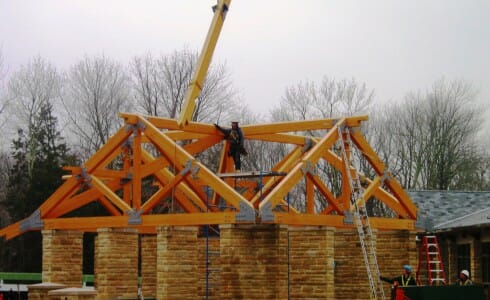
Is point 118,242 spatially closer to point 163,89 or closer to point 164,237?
point 164,237

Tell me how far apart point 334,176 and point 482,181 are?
10.0m

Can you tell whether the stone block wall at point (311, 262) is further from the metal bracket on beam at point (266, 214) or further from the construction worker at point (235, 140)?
the construction worker at point (235, 140)

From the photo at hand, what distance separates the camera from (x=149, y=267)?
27484 mm

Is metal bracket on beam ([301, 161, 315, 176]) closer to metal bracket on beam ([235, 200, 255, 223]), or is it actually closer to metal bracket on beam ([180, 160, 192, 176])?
metal bracket on beam ([235, 200, 255, 223])

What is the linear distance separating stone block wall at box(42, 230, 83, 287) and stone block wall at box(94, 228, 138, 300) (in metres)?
1.51

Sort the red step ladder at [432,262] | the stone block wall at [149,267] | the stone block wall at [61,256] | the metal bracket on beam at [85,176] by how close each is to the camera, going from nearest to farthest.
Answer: the red step ladder at [432,262]
the metal bracket on beam at [85,176]
the stone block wall at [61,256]
the stone block wall at [149,267]

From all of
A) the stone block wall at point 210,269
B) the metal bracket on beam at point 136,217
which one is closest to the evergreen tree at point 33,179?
the stone block wall at point 210,269

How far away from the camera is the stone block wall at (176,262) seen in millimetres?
20797

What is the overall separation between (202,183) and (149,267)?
633 cm

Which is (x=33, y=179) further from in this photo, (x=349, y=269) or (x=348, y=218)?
(x=348, y=218)

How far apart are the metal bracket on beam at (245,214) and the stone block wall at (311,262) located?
219 cm

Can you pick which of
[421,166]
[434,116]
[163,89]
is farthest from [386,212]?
[163,89]

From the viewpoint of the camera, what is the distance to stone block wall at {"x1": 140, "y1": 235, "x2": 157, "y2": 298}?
2731 cm

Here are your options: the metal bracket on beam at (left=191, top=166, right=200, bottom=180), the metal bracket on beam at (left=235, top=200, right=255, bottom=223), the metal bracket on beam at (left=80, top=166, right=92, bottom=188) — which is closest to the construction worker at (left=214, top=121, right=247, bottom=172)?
the metal bracket on beam at (left=191, top=166, right=200, bottom=180)
